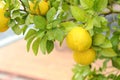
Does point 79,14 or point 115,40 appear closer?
point 79,14

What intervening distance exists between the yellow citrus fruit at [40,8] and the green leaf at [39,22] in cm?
2

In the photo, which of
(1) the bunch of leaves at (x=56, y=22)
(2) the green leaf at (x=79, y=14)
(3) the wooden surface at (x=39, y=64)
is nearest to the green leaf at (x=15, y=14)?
(1) the bunch of leaves at (x=56, y=22)

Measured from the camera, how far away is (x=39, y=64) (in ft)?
9.63

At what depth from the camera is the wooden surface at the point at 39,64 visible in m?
2.69

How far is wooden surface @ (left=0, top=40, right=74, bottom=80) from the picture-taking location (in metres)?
2.69

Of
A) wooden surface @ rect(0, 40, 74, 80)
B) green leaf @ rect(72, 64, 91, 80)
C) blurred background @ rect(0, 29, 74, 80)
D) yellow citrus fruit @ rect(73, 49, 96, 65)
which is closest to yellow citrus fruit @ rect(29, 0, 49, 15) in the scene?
yellow citrus fruit @ rect(73, 49, 96, 65)

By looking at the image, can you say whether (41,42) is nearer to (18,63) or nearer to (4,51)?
(18,63)

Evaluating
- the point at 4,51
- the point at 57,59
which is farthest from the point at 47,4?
the point at 4,51

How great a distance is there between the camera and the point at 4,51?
133 inches

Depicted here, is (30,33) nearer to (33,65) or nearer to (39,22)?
(39,22)

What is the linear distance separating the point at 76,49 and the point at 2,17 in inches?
6.4

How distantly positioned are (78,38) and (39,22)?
86 mm

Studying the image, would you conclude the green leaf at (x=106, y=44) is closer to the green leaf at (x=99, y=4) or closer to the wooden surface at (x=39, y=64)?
the green leaf at (x=99, y=4)

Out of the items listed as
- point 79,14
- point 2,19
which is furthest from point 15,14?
point 79,14
